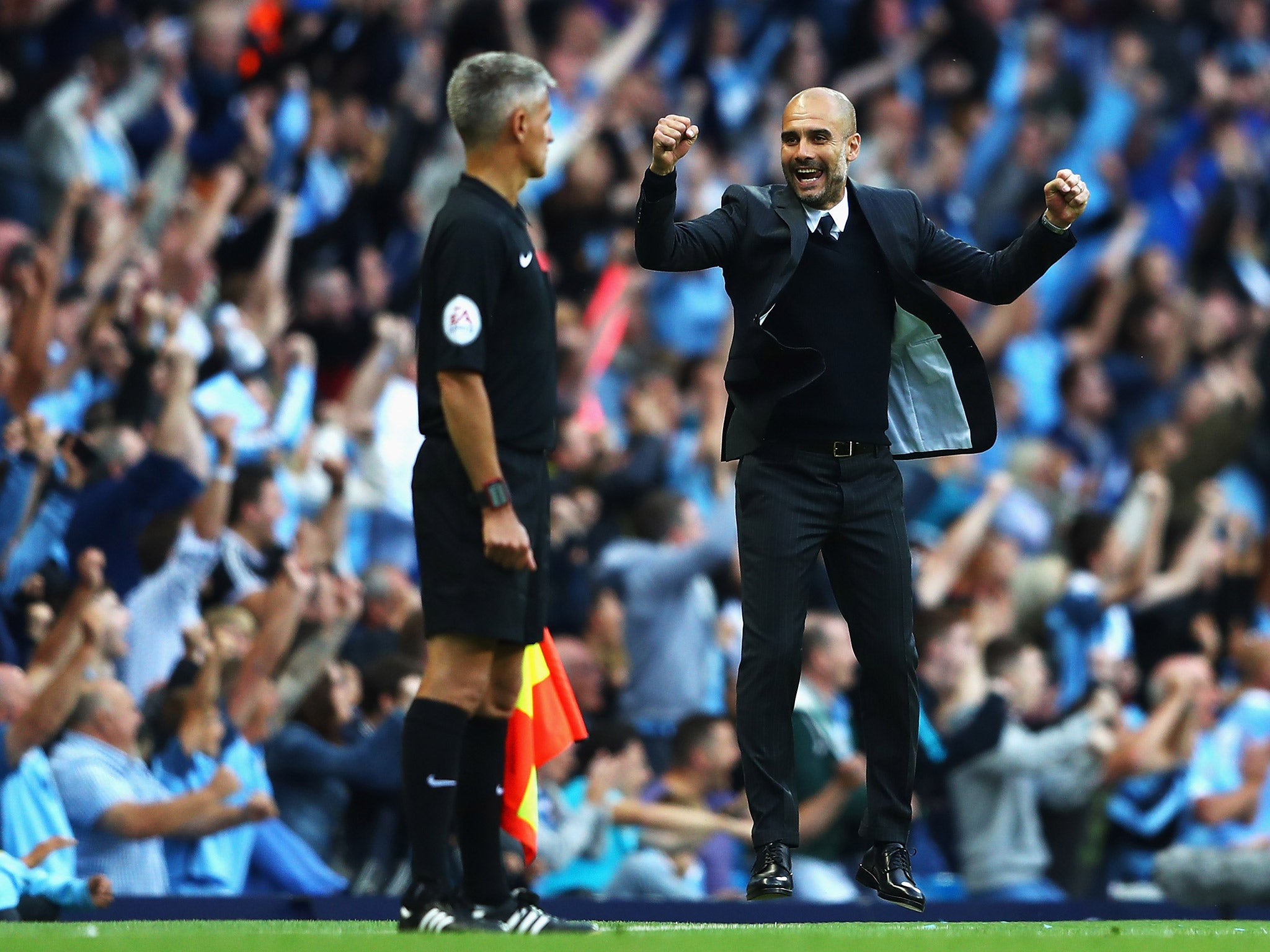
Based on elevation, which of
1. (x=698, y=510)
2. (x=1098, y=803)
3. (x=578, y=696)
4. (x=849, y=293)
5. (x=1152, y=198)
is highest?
(x=1152, y=198)

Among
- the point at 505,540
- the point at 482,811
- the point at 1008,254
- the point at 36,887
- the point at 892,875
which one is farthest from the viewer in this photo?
the point at 36,887

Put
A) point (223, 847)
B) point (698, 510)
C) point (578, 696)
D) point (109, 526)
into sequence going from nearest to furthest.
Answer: point (223, 847), point (109, 526), point (578, 696), point (698, 510)

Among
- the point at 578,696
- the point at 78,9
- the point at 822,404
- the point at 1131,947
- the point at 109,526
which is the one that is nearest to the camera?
the point at 1131,947

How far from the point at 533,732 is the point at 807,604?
81 cm

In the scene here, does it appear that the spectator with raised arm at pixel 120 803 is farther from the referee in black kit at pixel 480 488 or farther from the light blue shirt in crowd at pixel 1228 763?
the light blue shirt in crowd at pixel 1228 763

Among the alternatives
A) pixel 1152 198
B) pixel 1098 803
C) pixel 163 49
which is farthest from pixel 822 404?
pixel 1152 198

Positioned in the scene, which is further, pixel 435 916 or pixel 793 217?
pixel 793 217

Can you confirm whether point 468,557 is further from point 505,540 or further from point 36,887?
point 36,887

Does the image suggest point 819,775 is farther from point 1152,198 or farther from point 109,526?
point 1152,198

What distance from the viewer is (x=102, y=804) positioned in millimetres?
6828

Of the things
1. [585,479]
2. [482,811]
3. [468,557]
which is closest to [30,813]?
[482,811]

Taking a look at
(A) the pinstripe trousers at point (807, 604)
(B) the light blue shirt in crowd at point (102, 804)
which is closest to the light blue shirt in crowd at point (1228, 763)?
(A) the pinstripe trousers at point (807, 604)

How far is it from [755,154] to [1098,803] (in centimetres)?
558

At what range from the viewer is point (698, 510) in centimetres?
977
